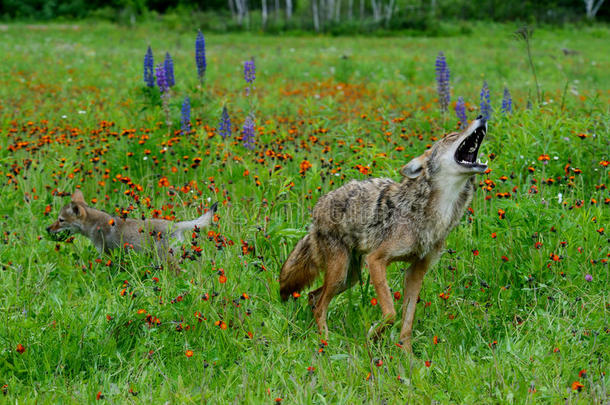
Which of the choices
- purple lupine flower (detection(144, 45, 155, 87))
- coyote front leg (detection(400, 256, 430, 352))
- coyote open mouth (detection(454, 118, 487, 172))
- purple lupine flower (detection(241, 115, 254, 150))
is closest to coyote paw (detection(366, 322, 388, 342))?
coyote front leg (detection(400, 256, 430, 352))

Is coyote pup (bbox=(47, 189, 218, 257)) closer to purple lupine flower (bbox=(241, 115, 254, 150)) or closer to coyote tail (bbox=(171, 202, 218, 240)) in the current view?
coyote tail (bbox=(171, 202, 218, 240))

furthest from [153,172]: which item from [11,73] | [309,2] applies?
[309,2]

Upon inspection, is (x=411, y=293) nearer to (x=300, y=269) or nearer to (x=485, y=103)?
(x=300, y=269)

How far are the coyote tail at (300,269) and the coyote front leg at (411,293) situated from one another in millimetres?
629

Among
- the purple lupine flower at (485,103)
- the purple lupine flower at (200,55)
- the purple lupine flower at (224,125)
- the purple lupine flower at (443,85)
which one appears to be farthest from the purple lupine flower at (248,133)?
the purple lupine flower at (485,103)

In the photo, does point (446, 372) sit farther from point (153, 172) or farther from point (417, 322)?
point (153, 172)

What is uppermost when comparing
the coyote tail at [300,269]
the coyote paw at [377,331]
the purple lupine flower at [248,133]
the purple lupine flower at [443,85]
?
the purple lupine flower at [443,85]

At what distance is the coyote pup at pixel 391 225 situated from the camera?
12.7ft

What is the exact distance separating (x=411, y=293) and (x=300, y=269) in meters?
0.76

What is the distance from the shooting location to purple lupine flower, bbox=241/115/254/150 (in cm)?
682

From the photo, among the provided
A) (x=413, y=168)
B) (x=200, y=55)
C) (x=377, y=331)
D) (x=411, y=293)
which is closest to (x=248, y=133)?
(x=200, y=55)

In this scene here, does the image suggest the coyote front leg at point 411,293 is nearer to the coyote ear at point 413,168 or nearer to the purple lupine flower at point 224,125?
the coyote ear at point 413,168

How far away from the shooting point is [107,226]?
18.1 ft

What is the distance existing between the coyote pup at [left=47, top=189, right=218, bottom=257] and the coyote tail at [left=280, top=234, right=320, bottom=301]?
1006 mm
